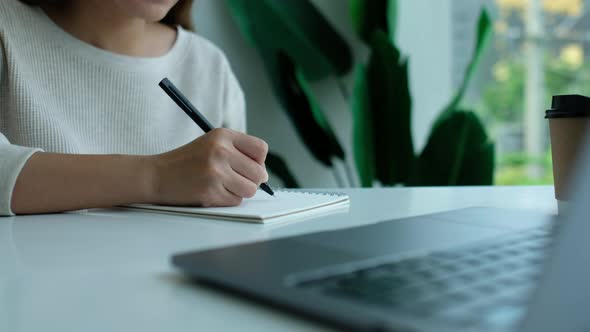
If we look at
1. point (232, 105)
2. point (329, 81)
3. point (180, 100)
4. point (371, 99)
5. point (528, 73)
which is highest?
point (528, 73)

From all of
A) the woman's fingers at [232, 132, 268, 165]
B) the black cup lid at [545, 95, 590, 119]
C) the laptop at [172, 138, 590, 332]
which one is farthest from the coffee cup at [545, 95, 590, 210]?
the woman's fingers at [232, 132, 268, 165]

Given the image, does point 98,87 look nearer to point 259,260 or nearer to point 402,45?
point 259,260

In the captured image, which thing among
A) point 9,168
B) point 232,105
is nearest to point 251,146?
point 9,168

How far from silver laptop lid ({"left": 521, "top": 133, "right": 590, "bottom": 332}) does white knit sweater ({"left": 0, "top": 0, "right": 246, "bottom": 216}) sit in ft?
3.06

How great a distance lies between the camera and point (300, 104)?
65.6 inches

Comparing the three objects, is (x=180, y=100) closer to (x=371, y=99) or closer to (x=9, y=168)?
(x=9, y=168)

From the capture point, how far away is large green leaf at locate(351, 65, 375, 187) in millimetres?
1625

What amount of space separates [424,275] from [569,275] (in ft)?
0.33

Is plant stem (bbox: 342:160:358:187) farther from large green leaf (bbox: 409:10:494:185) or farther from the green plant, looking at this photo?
large green leaf (bbox: 409:10:494:185)

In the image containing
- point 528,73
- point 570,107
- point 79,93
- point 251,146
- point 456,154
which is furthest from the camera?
point 528,73

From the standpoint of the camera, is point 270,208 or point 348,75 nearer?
point 270,208

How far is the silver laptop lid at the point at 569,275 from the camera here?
0.17 m

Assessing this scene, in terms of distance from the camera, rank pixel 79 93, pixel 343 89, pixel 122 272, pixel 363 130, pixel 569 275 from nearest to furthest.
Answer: pixel 569 275 < pixel 122 272 < pixel 79 93 < pixel 363 130 < pixel 343 89

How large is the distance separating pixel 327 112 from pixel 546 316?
174 centimetres
